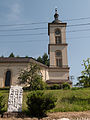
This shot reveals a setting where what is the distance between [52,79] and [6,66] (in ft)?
38.0

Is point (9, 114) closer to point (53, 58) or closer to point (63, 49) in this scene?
point (53, 58)

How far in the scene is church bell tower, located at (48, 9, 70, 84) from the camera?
32.3 m

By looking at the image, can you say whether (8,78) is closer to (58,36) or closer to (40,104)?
(58,36)

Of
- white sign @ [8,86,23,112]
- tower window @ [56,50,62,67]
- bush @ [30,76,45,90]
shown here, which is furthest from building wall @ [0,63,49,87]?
white sign @ [8,86,23,112]

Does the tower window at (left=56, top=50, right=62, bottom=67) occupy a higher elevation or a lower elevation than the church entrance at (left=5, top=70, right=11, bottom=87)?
higher

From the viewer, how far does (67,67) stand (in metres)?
33.0

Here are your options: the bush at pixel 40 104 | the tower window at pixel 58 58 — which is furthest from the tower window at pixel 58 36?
the bush at pixel 40 104

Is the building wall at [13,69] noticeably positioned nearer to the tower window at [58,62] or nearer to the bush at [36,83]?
the bush at [36,83]

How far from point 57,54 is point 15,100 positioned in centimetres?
2596

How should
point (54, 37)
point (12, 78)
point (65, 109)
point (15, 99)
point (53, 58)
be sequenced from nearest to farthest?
point (15, 99)
point (65, 109)
point (12, 78)
point (53, 58)
point (54, 37)

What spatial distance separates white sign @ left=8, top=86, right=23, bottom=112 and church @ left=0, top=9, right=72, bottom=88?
697 inches

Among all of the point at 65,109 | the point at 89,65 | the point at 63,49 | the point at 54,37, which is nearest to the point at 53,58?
the point at 63,49

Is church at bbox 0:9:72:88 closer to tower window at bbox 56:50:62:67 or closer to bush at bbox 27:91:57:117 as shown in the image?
tower window at bbox 56:50:62:67

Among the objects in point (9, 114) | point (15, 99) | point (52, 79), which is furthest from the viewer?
point (52, 79)
